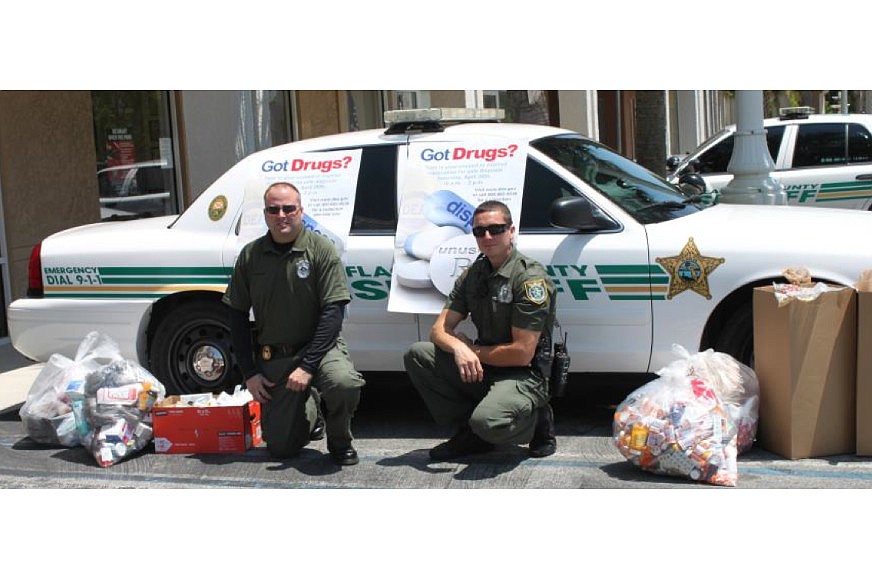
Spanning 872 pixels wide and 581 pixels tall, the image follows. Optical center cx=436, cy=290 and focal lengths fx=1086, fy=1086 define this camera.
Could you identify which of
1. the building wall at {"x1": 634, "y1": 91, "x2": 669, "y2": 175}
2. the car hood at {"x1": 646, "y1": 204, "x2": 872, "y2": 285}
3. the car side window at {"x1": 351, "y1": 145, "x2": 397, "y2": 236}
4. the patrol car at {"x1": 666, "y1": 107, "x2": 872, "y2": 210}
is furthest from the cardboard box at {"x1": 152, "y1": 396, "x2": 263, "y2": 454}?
the building wall at {"x1": 634, "y1": 91, "x2": 669, "y2": 175}

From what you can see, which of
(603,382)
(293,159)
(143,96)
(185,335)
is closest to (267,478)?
(185,335)

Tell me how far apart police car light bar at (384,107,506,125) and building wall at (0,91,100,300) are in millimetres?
4744

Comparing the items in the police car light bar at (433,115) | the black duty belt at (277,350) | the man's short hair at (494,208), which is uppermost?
the police car light bar at (433,115)

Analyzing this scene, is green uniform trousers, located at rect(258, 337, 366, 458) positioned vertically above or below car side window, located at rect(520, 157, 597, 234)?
below

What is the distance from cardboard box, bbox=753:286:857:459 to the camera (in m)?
5.28

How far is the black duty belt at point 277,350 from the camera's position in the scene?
5.81 metres

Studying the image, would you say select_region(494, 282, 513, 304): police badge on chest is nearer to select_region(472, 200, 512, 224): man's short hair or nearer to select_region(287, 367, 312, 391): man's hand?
select_region(472, 200, 512, 224): man's short hair

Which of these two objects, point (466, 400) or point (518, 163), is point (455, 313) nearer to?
point (466, 400)

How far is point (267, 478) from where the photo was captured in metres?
5.59

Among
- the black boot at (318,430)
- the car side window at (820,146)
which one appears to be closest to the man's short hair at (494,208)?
the black boot at (318,430)

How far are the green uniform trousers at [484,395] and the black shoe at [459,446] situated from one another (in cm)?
8

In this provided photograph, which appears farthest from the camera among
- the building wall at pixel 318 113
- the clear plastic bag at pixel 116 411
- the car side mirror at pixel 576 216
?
the building wall at pixel 318 113

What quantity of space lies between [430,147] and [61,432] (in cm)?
270

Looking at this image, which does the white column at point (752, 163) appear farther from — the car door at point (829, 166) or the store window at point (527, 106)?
the store window at point (527, 106)
